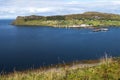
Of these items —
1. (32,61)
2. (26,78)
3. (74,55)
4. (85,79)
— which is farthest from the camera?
(74,55)

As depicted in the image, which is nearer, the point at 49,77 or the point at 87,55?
the point at 49,77

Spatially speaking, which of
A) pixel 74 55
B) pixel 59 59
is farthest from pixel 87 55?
pixel 59 59

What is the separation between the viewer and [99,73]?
20734mm

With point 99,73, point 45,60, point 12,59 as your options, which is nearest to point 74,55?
point 45,60

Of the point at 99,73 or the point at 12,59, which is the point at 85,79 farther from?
the point at 12,59

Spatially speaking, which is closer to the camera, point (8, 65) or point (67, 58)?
point (8, 65)

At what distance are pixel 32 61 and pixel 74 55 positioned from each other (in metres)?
14.7

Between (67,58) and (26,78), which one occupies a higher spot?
(26,78)

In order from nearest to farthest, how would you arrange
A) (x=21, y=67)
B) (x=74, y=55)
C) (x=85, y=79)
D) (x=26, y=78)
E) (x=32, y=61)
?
1. (x=85, y=79)
2. (x=26, y=78)
3. (x=21, y=67)
4. (x=32, y=61)
5. (x=74, y=55)

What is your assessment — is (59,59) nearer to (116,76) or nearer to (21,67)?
(21,67)

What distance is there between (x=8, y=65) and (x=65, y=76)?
46773 millimetres

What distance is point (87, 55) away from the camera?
3174 inches

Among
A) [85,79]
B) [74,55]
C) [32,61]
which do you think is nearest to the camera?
[85,79]

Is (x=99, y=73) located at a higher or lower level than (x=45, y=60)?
higher
